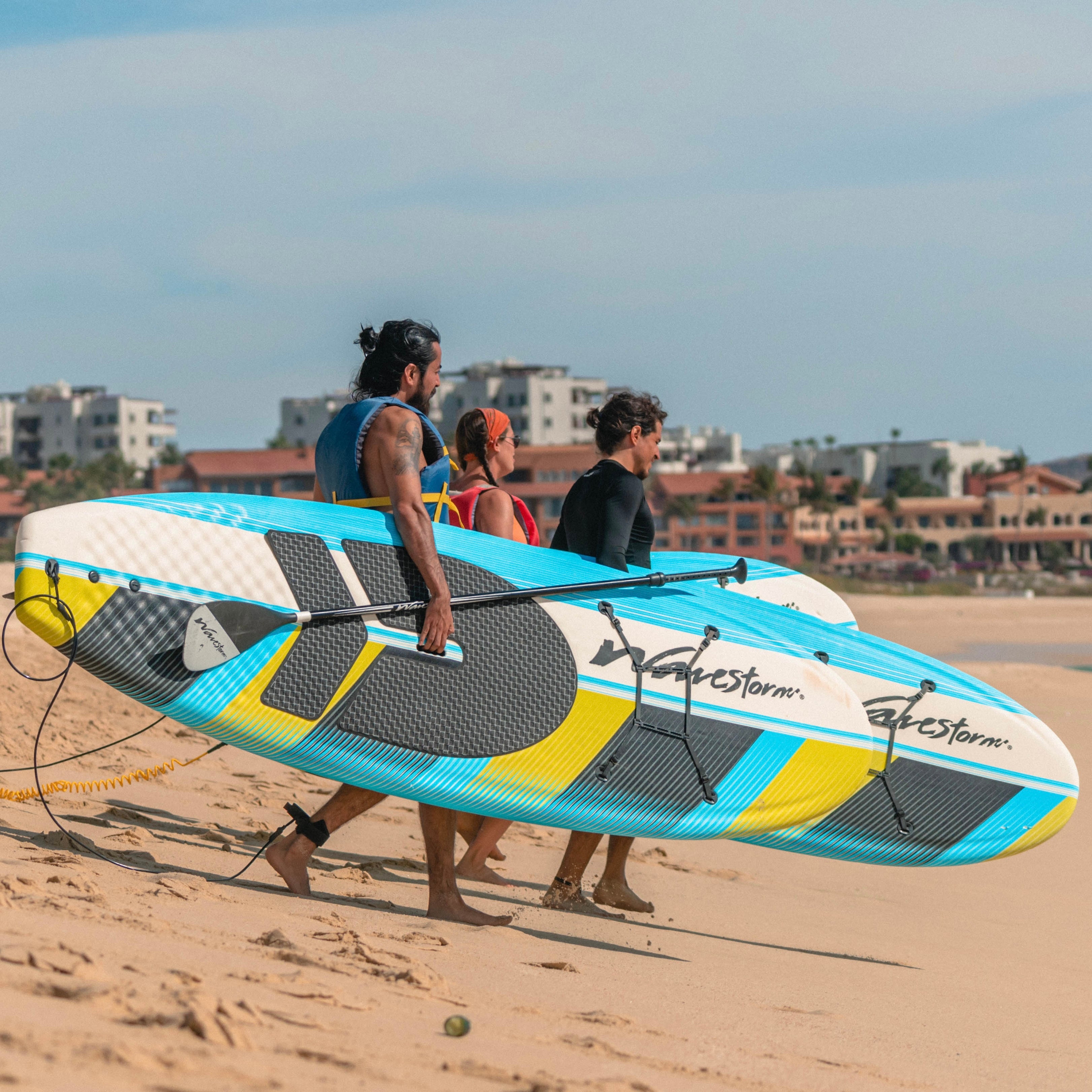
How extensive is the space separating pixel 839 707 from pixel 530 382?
8961 cm

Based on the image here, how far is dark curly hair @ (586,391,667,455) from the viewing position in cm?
412

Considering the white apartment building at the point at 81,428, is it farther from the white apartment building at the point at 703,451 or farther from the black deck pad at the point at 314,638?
the black deck pad at the point at 314,638

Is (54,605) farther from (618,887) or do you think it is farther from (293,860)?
(618,887)

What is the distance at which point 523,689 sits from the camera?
400 centimetres

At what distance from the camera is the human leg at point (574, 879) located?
13.5ft

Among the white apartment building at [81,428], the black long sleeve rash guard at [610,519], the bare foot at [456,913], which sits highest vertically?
the white apartment building at [81,428]

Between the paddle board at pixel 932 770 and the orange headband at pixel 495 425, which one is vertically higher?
the orange headband at pixel 495 425

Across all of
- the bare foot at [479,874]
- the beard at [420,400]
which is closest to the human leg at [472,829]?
the bare foot at [479,874]

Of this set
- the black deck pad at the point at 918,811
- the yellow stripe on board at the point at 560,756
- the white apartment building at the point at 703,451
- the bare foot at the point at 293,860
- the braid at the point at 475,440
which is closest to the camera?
the bare foot at the point at 293,860

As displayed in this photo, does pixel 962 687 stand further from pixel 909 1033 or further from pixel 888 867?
pixel 909 1033

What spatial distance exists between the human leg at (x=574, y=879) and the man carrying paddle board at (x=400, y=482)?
46cm

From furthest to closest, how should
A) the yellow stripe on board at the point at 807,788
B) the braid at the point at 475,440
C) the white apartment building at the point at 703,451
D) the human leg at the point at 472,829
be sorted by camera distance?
1. the white apartment building at the point at 703,451
2. the human leg at the point at 472,829
3. the braid at the point at 475,440
4. the yellow stripe on board at the point at 807,788

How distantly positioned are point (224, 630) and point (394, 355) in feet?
3.22

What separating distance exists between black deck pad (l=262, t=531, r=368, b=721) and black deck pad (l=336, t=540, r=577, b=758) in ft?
0.24
